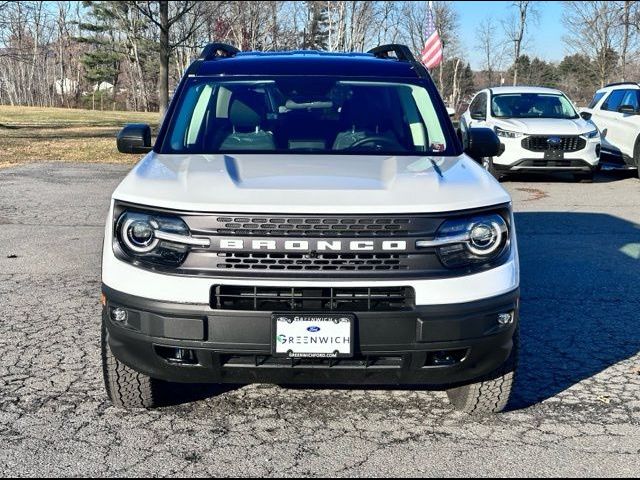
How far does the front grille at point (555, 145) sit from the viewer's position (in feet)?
40.8

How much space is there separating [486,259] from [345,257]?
0.65 metres

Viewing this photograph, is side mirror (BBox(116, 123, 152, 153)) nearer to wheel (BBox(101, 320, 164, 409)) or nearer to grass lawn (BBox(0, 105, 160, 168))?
wheel (BBox(101, 320, 164, 409))

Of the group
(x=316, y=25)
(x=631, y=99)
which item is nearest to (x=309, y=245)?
(x=631, y=99)

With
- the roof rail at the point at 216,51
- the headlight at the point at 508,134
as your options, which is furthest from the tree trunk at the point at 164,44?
the roof rail at the point at 216,51

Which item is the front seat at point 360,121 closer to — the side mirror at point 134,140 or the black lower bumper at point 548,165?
the side mirror at point 134,140

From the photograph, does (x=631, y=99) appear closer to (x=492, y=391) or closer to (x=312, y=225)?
(x=492, y=391)

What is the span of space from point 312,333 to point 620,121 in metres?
12.5

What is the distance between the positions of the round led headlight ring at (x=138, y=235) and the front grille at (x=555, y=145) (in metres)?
10.2

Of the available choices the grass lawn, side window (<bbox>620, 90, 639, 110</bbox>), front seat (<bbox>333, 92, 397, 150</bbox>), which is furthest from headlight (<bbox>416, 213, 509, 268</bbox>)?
the grass lawn

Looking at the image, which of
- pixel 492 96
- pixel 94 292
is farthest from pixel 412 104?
pixel 492 96

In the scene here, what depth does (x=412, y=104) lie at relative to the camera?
4.76 meters

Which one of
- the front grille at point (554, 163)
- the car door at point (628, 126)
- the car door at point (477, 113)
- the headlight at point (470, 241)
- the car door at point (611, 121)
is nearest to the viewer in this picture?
the headlight at point (470, 241)

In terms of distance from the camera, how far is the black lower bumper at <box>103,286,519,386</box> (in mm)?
3135

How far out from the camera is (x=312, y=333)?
3117 millimetres
